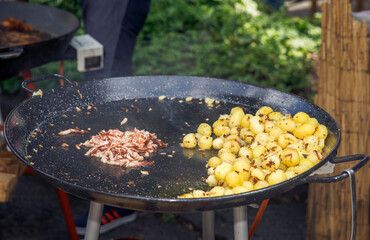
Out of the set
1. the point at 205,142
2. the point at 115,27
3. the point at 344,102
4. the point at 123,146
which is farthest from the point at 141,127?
the point at 115,27

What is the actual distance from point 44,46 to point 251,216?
6.89ft

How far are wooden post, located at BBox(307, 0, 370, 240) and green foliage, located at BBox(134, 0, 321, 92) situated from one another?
292 centimetres

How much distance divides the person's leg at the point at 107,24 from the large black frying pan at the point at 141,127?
4.51 ft

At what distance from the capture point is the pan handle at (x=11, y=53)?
271 centimetres

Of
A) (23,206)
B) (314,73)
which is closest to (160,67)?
(314,73)

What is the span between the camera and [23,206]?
147 inches

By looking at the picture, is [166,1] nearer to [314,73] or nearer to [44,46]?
[314,73]

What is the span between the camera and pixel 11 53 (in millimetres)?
2734

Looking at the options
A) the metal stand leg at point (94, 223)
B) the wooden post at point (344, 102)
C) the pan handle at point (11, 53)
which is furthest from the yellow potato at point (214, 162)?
the pan handle at point (11, 53)

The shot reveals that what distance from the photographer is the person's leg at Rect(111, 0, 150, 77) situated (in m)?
3.98

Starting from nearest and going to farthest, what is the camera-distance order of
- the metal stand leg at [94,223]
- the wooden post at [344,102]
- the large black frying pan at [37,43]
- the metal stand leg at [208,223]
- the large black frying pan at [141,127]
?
the large black frying pan at [141,127]
the metal stand leg at [94,223]
the metal stand leg at [208,223]
the wooden post at [344,102]
the large black frying pan at [37,43]

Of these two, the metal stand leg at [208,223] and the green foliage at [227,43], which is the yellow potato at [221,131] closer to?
the metal stand leg at [208,223]

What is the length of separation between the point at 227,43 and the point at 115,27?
335 centimetres

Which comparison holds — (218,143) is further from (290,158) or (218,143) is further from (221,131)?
(290,158)
